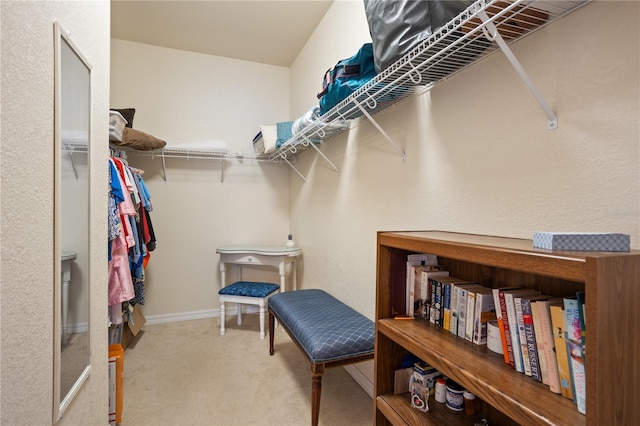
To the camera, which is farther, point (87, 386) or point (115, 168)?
point (115, 168)

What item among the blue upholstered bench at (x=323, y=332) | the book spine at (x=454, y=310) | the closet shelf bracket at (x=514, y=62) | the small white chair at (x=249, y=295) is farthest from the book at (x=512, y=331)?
the small white chair at (x=249, y=295)

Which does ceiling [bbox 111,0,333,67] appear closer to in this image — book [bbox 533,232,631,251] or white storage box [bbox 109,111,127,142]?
white storage box [bbox 109,111,127,142]

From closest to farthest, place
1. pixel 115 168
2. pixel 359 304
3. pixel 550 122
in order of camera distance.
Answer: pixel 550 122
pixel 115 168
pixel 359 304

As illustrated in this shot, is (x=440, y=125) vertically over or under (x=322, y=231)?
over

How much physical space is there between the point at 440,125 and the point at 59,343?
1667 millimetres

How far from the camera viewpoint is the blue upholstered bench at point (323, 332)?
5.16ft

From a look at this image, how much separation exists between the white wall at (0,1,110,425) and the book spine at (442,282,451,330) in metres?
1.30

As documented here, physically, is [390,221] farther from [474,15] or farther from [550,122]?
[474,15]

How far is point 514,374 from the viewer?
2.80 ft

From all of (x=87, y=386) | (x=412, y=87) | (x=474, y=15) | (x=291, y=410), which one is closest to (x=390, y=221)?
(x=412, y=87)

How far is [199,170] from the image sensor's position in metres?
3.36

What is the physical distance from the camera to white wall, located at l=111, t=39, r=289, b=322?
3.19 metres

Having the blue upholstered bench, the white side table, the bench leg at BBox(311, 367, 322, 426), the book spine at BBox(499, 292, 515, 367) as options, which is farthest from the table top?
the book spine at BBox(499, 292, 515, 367)

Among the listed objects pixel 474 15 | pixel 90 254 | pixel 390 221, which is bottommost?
pixel 90 254
